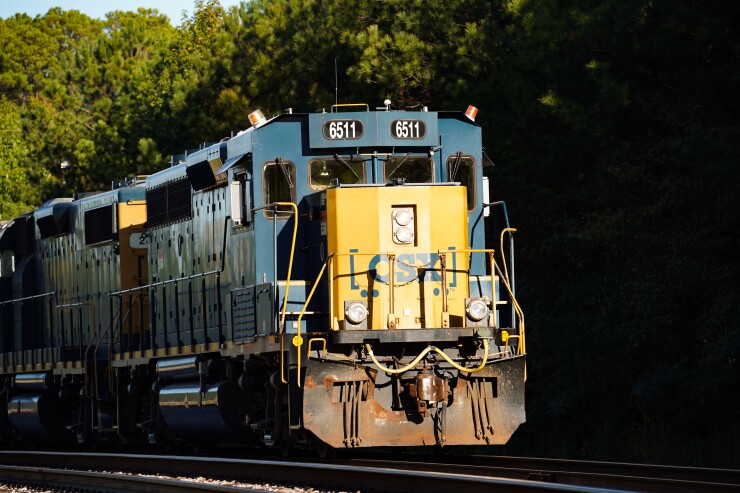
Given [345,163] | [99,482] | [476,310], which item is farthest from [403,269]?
[99,482]

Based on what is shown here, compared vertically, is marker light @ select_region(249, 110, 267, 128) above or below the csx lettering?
above

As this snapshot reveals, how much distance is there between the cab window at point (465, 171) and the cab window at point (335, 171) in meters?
1.08

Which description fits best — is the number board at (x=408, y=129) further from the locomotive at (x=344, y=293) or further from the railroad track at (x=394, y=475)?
the railroad track at (x=394, y=475)

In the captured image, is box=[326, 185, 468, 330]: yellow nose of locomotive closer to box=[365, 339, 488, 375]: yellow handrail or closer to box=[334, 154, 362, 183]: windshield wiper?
box=[365, 339, 488, 375]: yellow handrail

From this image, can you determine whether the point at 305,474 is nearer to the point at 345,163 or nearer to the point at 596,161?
the point at 345,163

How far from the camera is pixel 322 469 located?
11445 mm

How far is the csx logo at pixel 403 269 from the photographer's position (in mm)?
13414

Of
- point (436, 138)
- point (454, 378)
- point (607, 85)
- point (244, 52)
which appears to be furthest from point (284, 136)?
point (244, 52)

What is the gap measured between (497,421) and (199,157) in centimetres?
529

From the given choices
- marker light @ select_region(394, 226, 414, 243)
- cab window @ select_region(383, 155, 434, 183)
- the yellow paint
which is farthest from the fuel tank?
cab window @ select_region(383, 155, 434, 183)

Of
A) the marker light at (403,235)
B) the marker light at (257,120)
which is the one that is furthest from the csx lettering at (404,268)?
the marker light at (257,120)

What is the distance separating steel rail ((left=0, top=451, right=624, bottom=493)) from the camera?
952cm

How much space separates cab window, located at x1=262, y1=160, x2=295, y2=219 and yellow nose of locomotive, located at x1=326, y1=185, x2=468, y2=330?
0.60 meters

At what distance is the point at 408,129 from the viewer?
14.0 meters
